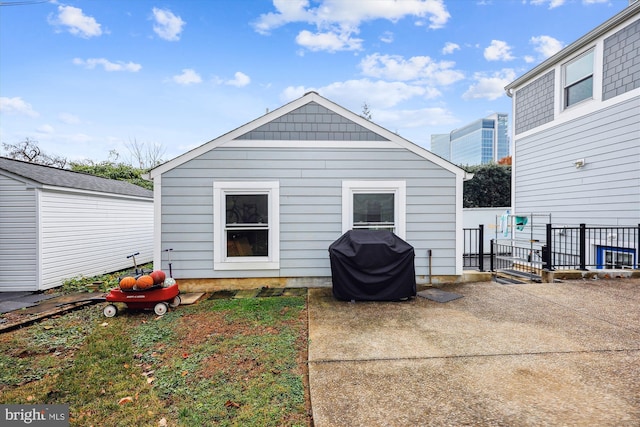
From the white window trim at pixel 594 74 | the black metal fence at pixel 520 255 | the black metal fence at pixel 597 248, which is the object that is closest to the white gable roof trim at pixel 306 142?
the black metal fence at pixel 597 248

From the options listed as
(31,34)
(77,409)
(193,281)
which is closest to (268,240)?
(193,281)

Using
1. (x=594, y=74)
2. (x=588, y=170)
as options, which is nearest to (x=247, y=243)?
(x=588, y=170)

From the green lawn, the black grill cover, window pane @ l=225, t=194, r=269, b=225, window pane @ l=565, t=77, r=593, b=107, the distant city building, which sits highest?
the distant city building

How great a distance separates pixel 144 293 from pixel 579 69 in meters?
11.4

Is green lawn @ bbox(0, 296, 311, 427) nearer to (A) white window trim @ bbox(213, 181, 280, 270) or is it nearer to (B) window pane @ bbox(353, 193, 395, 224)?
(A) white window trim @ bbox(213, 181, 280, 270)

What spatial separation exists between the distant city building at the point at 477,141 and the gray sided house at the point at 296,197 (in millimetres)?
33119

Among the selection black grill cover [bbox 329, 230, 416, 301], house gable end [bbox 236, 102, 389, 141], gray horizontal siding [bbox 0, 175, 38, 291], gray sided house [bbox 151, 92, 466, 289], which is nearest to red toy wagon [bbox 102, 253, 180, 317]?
gray sided house [bbox 151, 92, 466, 289]

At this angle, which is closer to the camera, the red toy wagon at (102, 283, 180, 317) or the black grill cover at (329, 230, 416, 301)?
the red toy wagon at (102, 283, 180, 317)

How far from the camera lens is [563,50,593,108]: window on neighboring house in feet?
23.9

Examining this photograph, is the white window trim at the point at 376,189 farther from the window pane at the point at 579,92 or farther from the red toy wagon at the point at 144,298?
the window pane at the point at 579,92

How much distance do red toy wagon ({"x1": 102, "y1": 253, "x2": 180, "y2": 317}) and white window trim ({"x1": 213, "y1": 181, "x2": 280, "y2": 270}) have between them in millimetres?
1232

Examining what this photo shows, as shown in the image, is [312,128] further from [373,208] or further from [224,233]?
[224,233]

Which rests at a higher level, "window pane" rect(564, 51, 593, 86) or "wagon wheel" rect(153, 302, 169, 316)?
"window pane" rect(564, 51, 593, 86)

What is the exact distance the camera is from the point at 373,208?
5.94m
